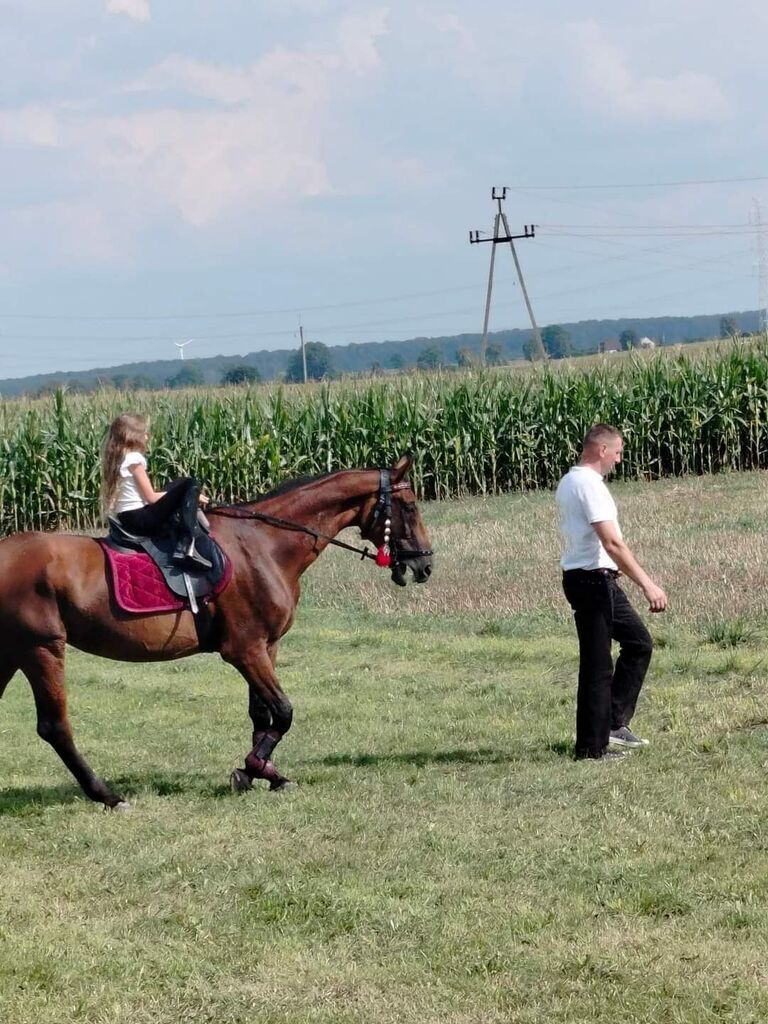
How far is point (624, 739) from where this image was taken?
912cm

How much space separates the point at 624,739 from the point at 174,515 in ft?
10.7

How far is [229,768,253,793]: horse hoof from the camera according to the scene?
850 cm

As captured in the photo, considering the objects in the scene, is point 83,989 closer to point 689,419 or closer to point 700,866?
point 700,866

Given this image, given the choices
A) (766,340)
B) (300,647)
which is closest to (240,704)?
(300,647)

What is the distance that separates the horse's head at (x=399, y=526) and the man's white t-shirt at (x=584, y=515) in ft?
2.91

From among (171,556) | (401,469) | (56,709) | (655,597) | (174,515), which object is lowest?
(56,709)

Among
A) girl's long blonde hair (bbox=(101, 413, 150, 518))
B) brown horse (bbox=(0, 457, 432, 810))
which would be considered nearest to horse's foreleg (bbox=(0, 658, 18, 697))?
brown horse (bbox=(0, 457, 432, 810))

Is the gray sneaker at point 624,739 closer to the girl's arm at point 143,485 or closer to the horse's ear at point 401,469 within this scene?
the horse's ear at point 401,469

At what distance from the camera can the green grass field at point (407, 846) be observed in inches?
209

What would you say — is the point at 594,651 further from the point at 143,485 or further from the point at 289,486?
the point at 143,485

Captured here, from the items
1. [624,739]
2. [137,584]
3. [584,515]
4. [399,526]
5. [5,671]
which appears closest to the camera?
[137,584]

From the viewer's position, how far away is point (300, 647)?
14.0m

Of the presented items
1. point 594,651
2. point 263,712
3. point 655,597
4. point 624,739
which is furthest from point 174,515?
point 624,739

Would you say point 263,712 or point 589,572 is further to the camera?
point 589,572
